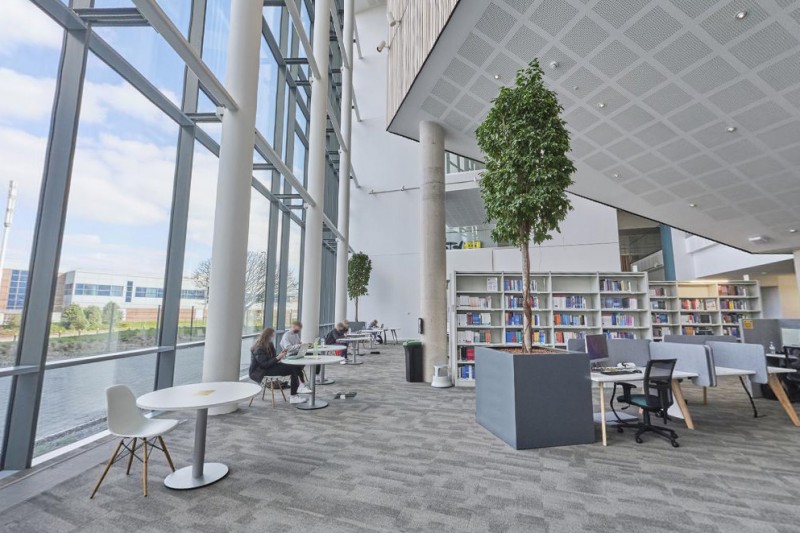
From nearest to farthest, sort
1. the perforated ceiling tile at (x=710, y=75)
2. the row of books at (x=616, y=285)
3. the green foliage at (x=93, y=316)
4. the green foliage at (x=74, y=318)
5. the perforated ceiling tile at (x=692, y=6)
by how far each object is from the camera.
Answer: the green foliage at (x=74, y=318), the green foliage at (x=93, y=316), the perforated ceiling tile at (x=692, y=6), the perforated ceiling tile at (x=710, y=75), the row of books at (x=616, y=285)

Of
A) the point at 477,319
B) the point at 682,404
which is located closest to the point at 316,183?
the point at 477,319

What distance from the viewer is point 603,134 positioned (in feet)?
20.4

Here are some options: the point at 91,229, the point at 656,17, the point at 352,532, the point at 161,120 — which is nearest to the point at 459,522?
the point at 352,532

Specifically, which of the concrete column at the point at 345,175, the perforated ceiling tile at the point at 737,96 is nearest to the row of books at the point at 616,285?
the perforated ceiling tile at the point at 737,96

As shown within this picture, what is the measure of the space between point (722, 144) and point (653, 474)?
17.1ft

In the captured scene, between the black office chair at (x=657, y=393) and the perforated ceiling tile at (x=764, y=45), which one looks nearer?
the black office chair at (x=657, y=393)

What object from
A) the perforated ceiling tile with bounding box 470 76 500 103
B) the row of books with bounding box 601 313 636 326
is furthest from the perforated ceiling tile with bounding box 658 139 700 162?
the row of books with bounding box 601 313 636 326

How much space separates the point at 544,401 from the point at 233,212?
4090 mm

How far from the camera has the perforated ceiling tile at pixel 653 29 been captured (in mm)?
4198

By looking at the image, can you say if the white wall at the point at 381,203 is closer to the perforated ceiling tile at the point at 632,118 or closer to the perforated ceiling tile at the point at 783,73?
the perforated ceiling tile at the point at 632,118

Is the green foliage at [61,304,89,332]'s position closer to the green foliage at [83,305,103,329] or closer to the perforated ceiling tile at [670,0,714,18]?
the green foliage at [83,305,103,329]

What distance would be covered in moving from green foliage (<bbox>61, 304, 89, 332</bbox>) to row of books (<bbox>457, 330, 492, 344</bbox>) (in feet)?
18.3

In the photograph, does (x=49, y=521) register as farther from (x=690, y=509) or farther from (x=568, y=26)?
(x=568, y=26)

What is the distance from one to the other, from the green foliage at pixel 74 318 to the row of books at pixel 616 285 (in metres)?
8.44
